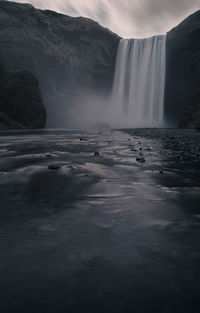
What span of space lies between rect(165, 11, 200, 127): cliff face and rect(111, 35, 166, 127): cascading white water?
6.08 ft

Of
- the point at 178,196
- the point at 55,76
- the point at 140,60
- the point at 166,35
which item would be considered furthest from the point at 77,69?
the point at 178,196

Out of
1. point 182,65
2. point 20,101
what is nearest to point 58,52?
point 20,101

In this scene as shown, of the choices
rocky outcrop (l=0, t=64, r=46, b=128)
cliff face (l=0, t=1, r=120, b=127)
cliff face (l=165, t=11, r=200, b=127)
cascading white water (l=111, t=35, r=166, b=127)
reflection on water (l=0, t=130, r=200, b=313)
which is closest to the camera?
reflection on water (l=0, t=130, r=200, b=313)

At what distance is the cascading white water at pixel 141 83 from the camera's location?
54.1 m

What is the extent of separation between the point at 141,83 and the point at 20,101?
101 feet

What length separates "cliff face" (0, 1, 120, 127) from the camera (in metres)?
54.9

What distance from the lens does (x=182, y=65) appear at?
5241 centimetres

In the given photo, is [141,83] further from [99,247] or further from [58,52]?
[99,247]

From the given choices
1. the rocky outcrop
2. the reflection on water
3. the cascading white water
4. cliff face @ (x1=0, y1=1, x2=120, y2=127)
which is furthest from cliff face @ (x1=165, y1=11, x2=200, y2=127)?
the reflection on water

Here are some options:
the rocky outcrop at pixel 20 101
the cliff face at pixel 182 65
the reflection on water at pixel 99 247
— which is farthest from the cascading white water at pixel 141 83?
the reflection on water at pixel 99 247

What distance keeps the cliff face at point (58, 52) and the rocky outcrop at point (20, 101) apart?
14583mm

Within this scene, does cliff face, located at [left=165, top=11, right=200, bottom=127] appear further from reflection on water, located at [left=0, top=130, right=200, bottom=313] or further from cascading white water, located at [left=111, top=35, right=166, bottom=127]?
reflection on water, located at [left=0, top=130, right=200, bottom=313]

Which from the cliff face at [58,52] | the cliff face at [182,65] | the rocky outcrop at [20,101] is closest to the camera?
the rocky outcrop at [20,101]

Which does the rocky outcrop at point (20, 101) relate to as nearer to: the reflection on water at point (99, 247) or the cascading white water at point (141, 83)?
the cascading white water at point (141, 83)
